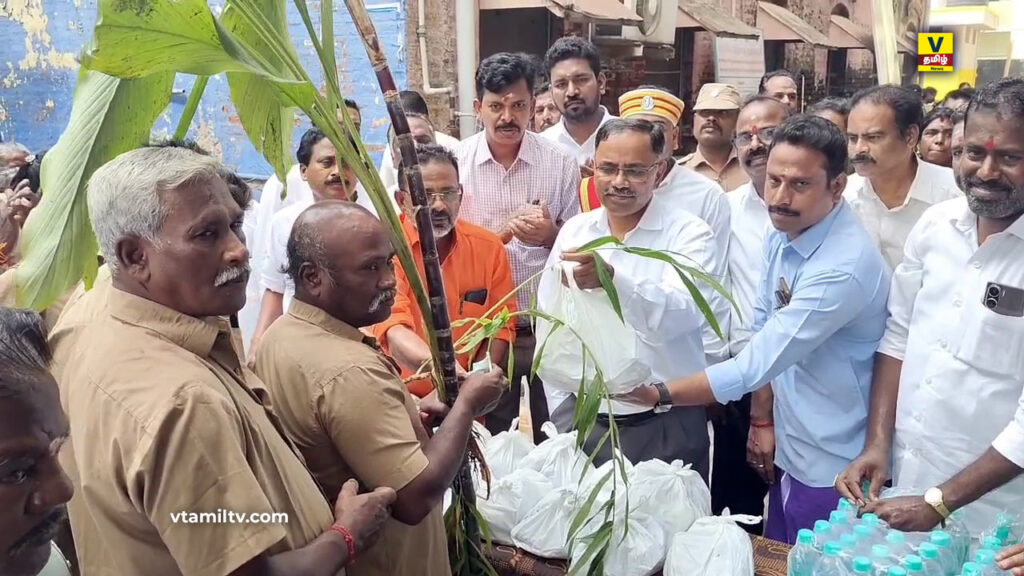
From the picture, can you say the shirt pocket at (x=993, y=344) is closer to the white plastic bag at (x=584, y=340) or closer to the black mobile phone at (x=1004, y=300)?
the black mobile phone at (x=1004, y=300)

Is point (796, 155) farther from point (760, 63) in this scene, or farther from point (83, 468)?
point (760, 63)

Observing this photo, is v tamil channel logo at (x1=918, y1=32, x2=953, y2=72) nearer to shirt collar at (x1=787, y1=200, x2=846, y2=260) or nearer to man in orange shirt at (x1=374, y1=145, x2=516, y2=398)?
shirt collar at (x1=787, y1=200, x2=846, y2=260)

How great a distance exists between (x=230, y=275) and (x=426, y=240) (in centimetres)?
41

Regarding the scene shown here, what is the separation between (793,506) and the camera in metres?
2.73

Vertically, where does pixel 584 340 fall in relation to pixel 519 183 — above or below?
below

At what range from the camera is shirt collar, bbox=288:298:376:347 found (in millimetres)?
1820

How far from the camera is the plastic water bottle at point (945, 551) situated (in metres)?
1.87

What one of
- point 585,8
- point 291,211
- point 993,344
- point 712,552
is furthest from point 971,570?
point 585,8

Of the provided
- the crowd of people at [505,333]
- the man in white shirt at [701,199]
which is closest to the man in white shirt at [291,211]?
the crowd of people at [505,333]

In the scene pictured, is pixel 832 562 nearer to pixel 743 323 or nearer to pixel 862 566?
pixel 862 566

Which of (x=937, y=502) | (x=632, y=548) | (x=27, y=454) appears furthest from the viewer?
(x=632, y=548)

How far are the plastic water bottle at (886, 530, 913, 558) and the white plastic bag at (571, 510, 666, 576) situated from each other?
537mm

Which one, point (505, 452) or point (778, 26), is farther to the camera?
point (778, 26)

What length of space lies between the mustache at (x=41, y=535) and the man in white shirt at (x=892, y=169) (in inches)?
113
